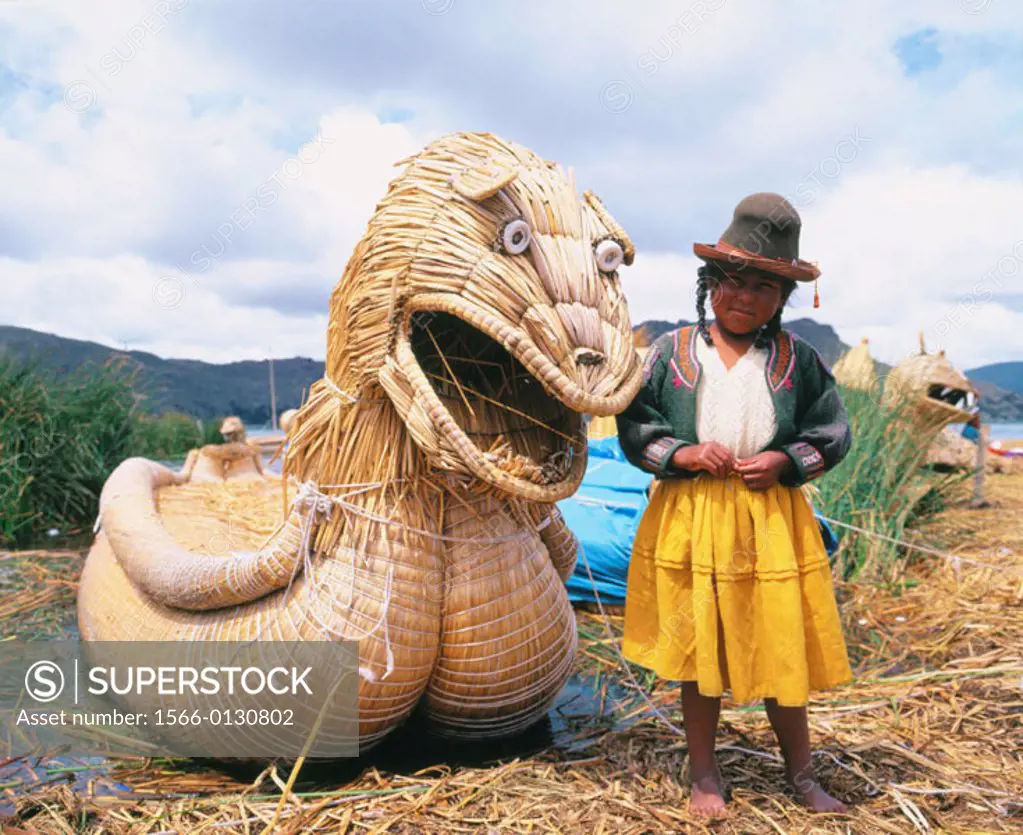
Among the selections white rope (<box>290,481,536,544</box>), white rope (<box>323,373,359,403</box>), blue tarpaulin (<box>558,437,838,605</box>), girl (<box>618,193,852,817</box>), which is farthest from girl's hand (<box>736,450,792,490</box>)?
blue tarpaulin (<box>558,437,838,605</box>)

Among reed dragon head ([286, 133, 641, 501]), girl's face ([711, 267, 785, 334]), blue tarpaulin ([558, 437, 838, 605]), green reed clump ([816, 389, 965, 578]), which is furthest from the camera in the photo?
green reed clump ([816, 389, 965, 578])

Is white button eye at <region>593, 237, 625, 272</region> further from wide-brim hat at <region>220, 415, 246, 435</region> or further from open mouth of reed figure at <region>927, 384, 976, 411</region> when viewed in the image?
open mouth of reed figure at <region>927, 384, 976, 411</region>

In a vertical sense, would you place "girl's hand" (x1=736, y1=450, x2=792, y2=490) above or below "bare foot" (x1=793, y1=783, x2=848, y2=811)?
above

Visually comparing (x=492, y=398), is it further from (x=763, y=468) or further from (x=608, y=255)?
(x=763, y=468)

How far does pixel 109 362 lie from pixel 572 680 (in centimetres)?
715

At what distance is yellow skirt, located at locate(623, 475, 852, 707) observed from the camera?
212 cm

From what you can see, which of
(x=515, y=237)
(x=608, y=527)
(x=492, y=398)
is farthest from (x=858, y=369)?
(x=515, y=237)

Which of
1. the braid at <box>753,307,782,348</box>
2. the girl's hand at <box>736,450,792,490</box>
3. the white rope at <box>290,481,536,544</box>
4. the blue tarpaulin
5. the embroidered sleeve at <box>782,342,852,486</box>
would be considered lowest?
the blue tarpaulin

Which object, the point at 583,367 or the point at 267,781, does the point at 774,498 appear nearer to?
the point at 583,367

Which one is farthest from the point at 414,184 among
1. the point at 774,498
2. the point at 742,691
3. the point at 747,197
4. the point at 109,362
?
the point at 109,362

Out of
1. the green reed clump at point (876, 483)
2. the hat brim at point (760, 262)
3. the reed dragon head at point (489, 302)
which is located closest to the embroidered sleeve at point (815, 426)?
the hat brim at point (760, 262)

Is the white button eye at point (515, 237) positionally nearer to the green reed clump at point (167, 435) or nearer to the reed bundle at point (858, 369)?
the reed bundle at point (858, 369)

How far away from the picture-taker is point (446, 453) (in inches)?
77.5

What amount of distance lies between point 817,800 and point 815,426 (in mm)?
1077
